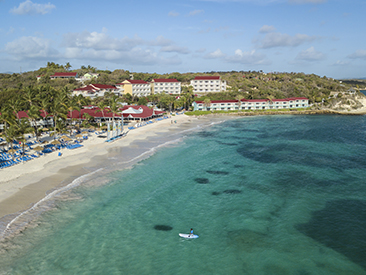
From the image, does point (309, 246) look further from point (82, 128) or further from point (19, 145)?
point (82, 128)

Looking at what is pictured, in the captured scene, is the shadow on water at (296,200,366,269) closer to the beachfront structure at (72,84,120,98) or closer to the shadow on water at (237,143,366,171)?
the shadow on water at (237,143,366,171)

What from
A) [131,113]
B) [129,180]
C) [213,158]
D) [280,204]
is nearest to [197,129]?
[131,113]

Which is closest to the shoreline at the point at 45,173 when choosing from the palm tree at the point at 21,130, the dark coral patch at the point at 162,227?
the palm tree at the point at 21,130

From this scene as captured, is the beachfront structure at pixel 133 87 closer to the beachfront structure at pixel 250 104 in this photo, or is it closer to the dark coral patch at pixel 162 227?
the beachfront structure at pixel 250 104

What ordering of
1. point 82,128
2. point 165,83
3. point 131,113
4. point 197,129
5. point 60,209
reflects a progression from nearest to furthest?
1. point 60,209
2. point 82,128
3. point 197,129
4. point 131,113
5. point 165,83

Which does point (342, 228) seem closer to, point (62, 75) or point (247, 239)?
point (247, 239)

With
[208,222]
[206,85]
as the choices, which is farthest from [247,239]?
[206,85]

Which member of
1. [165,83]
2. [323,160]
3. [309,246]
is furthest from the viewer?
[165,83]

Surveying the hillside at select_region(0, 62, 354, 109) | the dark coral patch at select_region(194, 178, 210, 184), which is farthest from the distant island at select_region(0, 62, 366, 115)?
the dark coral patch at select_region(194, 178, 210, 184)
